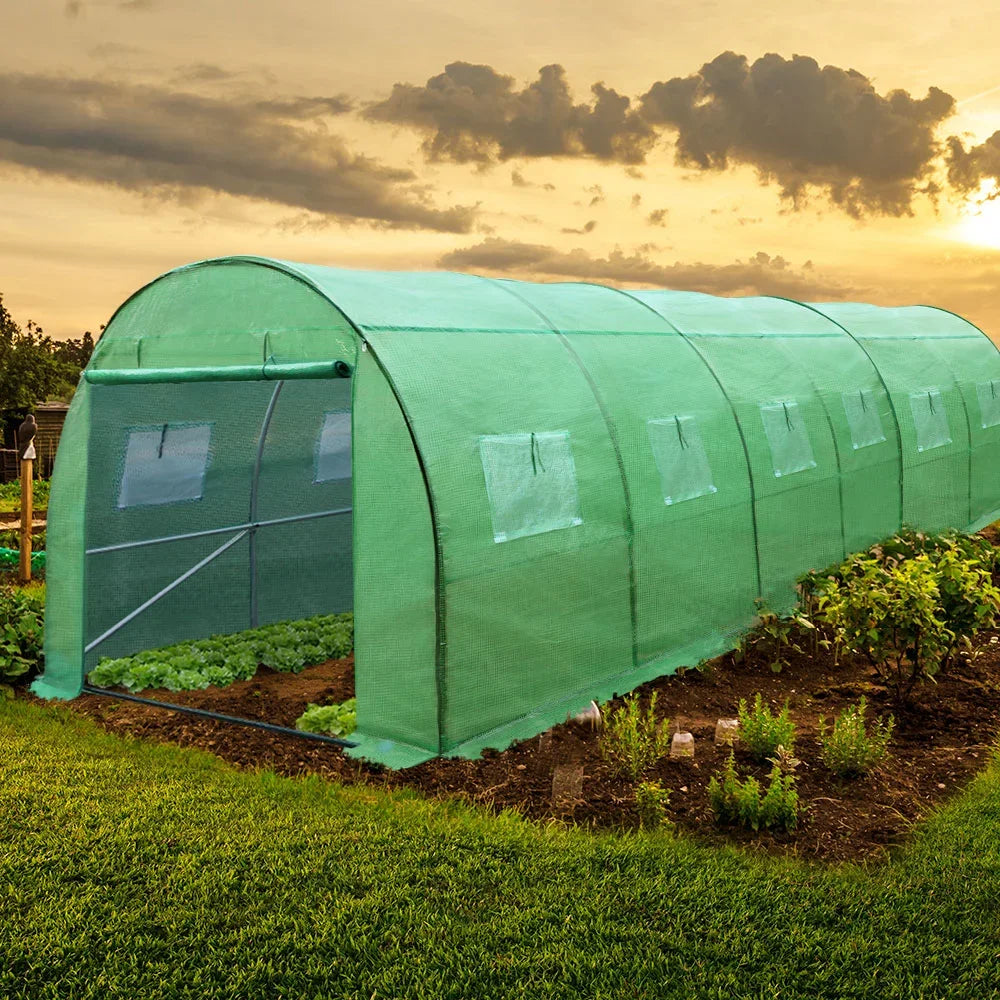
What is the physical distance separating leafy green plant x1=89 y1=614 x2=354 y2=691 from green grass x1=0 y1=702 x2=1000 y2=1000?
254 centimetres

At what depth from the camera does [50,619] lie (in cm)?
946

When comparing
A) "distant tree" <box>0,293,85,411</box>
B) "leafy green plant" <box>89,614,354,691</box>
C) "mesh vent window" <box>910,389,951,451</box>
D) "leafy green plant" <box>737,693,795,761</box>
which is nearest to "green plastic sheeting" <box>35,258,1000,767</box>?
"leafy green plant" <box>89,614,354,691</box>

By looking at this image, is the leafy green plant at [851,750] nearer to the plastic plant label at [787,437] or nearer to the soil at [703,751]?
the soil at [703,751]

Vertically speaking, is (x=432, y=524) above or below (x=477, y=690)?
above

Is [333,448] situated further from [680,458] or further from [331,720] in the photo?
[331,720]

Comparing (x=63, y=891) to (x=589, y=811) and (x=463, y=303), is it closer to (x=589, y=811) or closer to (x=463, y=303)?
(x=589, y=811)

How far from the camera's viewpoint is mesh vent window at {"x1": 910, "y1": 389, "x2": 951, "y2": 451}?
15594mm

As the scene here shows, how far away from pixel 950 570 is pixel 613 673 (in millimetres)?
2700

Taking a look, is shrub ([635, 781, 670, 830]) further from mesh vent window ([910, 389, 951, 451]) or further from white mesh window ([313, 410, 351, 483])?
mesh vent window ([910, 389, 951, 451])

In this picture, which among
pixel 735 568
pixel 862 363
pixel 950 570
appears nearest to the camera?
pixel 950 570

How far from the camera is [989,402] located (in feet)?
61.2

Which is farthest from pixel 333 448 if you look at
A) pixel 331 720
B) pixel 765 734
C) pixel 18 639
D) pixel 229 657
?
pixel 765 734

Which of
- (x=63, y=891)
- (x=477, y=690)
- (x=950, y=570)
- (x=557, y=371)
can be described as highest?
(x=557, y=371)

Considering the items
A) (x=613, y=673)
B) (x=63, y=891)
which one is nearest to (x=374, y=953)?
(x=63, y=891)
